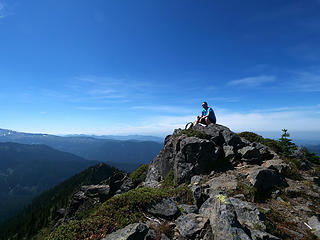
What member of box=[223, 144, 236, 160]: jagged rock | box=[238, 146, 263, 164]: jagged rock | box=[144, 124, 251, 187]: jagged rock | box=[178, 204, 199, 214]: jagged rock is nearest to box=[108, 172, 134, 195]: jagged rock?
→ box=[144, 124, 251, 187]: jagged rock

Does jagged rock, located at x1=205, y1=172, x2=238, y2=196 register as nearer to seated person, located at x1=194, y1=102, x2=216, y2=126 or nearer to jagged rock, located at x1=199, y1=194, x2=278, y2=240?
jagged rock, located at x1=199, y1=194, x2=278, y2=240

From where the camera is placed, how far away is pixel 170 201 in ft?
34.1

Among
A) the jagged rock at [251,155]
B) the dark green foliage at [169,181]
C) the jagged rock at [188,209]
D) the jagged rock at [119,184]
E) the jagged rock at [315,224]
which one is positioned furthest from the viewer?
the jagged rock at [119,184]

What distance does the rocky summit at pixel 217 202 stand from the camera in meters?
7.34

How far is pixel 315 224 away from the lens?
26.1ft

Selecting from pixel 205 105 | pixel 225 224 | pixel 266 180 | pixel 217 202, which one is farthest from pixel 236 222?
pixel 205 105

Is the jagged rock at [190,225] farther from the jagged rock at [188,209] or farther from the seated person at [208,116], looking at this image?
the seated person at [208,116]

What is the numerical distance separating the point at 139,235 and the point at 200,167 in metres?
9.87

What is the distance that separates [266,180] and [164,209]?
7806mm

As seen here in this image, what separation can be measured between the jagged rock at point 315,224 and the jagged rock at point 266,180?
10.2 feet

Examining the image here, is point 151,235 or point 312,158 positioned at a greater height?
point 312,158

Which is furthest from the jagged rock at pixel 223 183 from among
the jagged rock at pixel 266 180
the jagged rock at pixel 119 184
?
the jagged rock at pixel 119 184

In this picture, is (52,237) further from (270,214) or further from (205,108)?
(205,108)

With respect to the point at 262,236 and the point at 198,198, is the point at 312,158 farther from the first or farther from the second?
the point at 262,236
